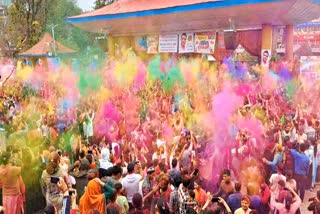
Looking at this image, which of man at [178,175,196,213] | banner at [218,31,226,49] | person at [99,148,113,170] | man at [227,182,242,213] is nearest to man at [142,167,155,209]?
man at [178,175,196,213]

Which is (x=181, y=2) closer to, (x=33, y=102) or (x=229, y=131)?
(x=33, y=102)

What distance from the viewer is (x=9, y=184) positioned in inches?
244

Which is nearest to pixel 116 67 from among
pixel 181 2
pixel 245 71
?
pixel 181 2

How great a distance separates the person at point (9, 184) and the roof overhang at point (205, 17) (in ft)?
26.0

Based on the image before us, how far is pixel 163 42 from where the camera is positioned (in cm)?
1684

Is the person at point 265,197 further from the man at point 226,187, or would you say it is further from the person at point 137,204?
the person at point 137,204

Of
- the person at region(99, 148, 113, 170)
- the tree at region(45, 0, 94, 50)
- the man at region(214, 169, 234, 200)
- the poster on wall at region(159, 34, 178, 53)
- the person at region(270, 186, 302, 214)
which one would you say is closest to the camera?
the person at region(270, 186, 302, 214)

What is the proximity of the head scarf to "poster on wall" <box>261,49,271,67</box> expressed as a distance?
29.4 ft

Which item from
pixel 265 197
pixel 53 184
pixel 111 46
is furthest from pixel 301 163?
pixel 111 46

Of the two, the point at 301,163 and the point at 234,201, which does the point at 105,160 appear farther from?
→ the point at 301,163

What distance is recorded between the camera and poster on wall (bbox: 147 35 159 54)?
56.7 ft

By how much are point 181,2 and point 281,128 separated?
717 centimetres

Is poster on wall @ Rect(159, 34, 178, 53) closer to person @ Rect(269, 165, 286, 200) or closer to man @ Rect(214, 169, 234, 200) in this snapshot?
person @ Rect(269, 165, 286, 200)

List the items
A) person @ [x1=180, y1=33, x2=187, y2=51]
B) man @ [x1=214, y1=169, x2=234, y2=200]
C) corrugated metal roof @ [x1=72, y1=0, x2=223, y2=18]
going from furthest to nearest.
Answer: person @ [x1=180, y1=33, x2=187, y2=51], corrugated metal roof @ [x1=72, y1=0, x2=223, y2=18], man @ [x1=214, y1=169, x2=234, y2=200]
